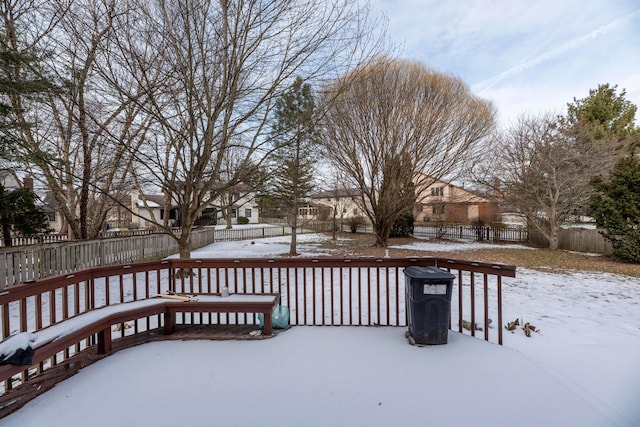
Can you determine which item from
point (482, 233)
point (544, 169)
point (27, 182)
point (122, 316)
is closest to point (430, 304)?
point (122, 316)

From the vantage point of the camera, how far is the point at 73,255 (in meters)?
7.12

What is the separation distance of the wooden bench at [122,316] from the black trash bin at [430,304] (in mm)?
1504

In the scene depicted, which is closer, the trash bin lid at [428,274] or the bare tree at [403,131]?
the trash bin lid at [428,274]

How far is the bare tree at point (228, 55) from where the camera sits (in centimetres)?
451

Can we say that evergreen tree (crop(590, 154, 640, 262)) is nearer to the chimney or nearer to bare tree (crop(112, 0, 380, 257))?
bare tree (crop(112, 0, 380, 257))

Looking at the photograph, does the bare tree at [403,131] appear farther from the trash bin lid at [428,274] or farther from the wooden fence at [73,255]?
the wooden fence at [73,255]

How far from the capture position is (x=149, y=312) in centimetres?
286

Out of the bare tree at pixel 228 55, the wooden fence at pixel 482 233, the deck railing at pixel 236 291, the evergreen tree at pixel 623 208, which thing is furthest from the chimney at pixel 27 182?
the wooden fence at pixel 482 233

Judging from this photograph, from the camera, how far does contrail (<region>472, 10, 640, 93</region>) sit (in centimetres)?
426

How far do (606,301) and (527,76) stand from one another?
7322mm

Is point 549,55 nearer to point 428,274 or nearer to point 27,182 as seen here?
point 428,274

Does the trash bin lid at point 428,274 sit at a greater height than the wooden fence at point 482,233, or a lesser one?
greater

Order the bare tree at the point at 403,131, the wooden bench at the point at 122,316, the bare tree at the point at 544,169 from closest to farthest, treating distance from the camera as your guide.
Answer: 1. the wooden bench at the point at 122,316
2. the bare tree at the point at 403,131
3. the bare tree at the point at 544,169

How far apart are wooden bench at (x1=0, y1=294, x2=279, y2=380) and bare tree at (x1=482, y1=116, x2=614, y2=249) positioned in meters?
14.6
